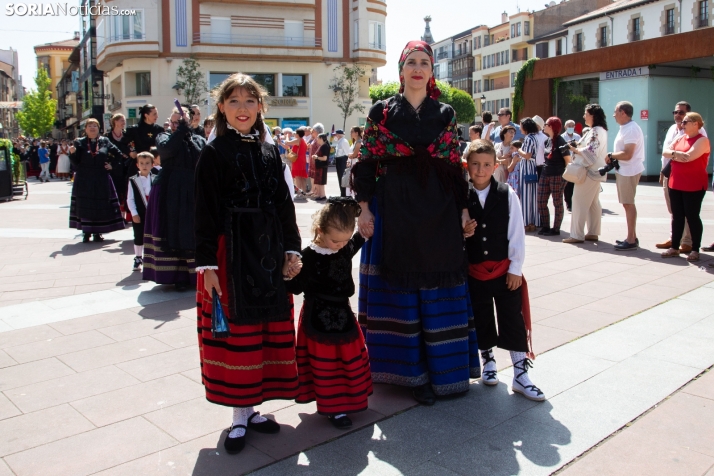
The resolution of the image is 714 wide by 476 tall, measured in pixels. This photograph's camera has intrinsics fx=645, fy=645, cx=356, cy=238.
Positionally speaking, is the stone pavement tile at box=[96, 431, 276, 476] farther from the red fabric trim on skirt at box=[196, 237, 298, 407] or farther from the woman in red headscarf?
the woman in red headscarf

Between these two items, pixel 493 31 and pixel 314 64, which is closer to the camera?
pixel 314 64

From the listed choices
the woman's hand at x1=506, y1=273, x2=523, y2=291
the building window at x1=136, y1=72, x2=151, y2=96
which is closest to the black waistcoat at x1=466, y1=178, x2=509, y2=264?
the woman's hand at x1=506, y1=273, x2=523, y2=291

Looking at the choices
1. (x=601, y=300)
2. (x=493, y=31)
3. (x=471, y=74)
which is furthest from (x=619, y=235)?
(x=471, y=74)

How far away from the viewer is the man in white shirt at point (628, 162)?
27.5ft

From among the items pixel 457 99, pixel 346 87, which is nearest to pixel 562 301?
pixel 346 87

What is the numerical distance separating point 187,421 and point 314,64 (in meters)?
41.7

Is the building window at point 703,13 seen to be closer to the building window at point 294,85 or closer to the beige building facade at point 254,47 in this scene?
the beige building facade at point 254,47

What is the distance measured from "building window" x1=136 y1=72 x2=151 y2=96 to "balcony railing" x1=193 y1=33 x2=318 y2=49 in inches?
157

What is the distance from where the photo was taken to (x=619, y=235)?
9.62 m

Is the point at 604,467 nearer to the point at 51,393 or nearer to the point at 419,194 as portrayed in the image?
the point at 419,194

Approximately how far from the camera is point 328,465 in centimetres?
295

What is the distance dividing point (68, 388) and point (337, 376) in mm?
1740

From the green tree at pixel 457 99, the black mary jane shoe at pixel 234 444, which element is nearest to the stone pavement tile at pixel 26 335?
the black mary jane shoe at pixel 234 444

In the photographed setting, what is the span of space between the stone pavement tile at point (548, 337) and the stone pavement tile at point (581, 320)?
88 millimetres
